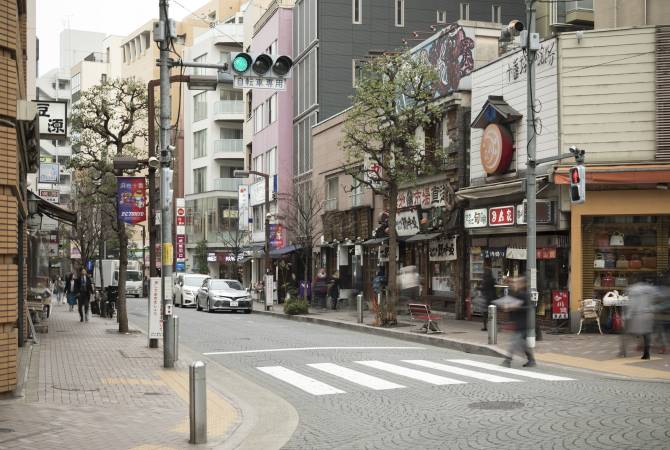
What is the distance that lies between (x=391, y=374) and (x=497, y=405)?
12.9ft

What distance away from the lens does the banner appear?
68.7 feet

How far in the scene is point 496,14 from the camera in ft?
167

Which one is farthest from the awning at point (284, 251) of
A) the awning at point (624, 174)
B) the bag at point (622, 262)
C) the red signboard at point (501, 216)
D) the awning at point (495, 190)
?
the awning at point (624, 174)

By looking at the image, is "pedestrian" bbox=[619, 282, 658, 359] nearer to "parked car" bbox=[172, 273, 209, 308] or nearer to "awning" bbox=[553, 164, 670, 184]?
"awning" bbox=[553, 164, 670, 184]

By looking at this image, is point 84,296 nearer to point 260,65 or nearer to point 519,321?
point 260,65

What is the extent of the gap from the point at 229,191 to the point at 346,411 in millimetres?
63443

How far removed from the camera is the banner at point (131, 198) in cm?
2095

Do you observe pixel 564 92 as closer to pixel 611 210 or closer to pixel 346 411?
pixel 611 210

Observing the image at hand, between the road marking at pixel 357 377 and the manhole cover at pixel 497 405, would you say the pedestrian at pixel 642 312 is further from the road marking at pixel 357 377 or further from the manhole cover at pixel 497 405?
the manhole cover at pixel 497 405

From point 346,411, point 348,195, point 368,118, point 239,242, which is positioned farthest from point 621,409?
point 239,242

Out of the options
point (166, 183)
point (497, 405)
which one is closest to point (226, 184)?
point (166, 183)

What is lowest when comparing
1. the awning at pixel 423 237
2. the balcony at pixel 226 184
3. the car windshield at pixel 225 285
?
the car windshield at pixel 225 285

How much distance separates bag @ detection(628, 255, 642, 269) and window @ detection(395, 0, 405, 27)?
97.0 feet

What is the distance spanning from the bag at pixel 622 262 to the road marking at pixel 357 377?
10.5 meters
